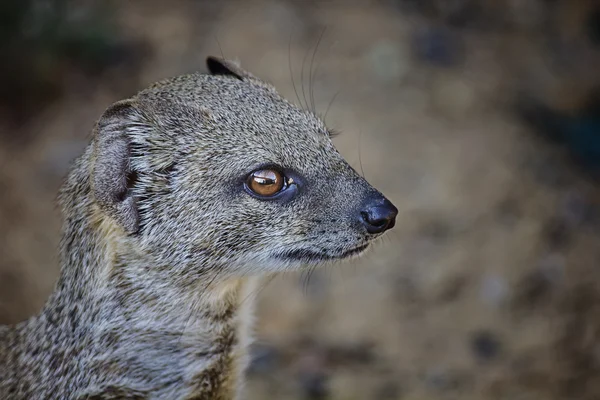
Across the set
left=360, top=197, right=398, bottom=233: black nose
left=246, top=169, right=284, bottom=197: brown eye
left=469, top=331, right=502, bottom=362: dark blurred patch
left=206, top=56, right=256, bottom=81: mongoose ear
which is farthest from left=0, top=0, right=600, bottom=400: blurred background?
left=360, top=197, right=398, bottom=233: black nose

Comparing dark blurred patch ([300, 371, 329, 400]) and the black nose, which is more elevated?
dark blurred patch ([300, 371, 329, 400])

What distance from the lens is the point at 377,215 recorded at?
2.79 m

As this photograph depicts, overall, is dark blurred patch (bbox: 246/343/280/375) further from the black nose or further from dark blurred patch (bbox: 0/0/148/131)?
dark blurred patch (bbox: 0/0/148/131)

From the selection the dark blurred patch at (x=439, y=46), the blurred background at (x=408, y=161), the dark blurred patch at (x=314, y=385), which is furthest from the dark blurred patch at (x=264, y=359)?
the dark blurred patch at (x=439, y=46)

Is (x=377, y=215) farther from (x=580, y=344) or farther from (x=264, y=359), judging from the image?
(x=580, y=344)

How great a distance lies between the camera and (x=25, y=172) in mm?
5922

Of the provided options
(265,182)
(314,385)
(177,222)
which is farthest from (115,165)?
(314,385)

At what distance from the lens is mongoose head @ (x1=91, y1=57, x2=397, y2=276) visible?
2824mm

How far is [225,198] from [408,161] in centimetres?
299

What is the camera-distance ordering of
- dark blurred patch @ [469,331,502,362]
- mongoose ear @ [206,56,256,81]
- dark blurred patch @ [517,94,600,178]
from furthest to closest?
dark blurred patch @ [517,94,600,178] < dark blurred patch @ [469,331,502,362] < mongoose ear @ [206,56,256,81]

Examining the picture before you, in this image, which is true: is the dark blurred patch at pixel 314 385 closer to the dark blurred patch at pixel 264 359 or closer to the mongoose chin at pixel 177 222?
the dark blurred patch at pixel 264 359

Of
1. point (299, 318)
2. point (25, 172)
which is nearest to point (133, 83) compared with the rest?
point (25, 172)

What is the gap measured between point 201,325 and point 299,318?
2.06m

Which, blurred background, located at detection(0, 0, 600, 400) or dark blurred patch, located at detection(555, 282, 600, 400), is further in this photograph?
blurred background, located at detection(0, 0, 600, 400)
